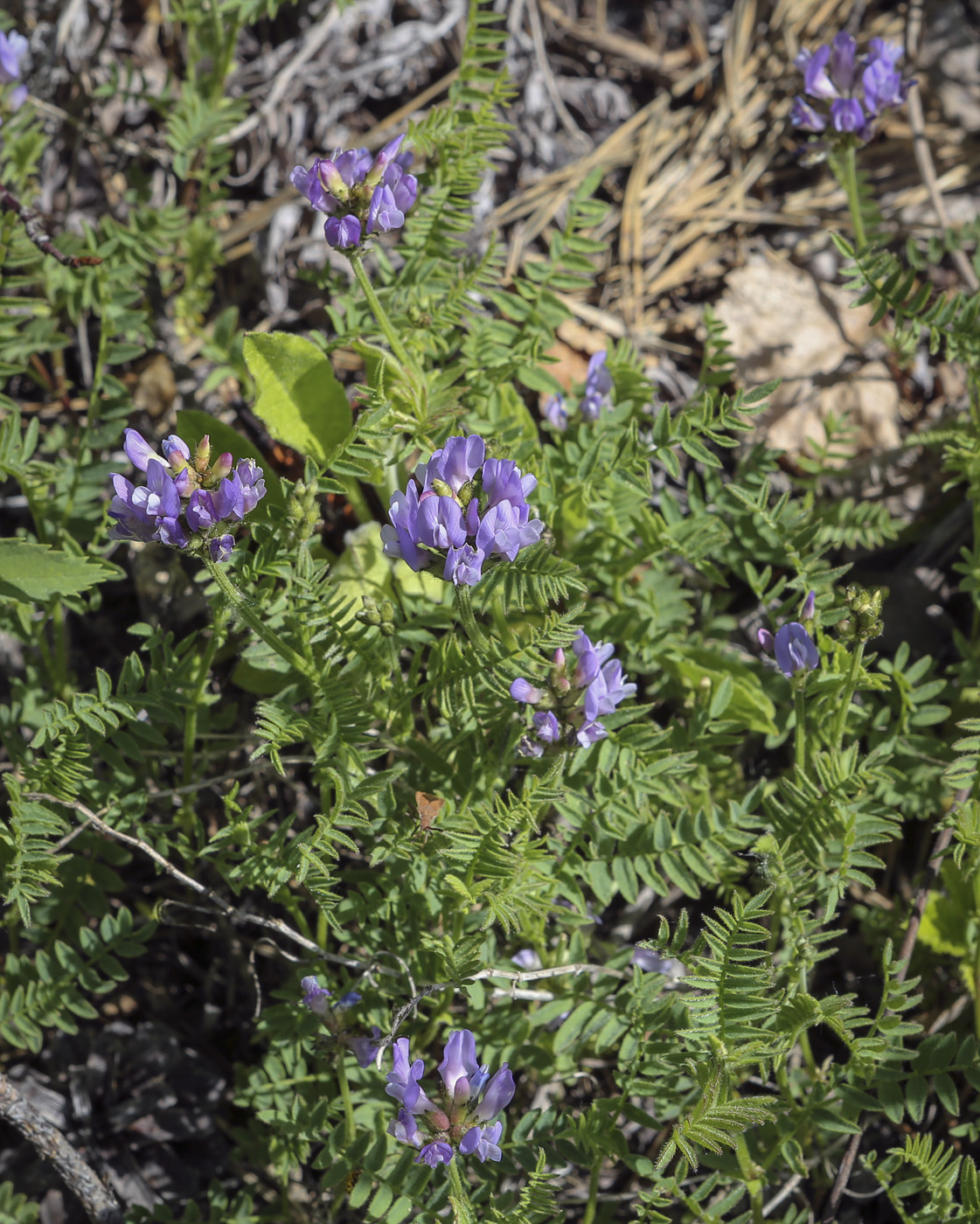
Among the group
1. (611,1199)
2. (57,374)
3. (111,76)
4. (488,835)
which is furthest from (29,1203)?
(111,76)

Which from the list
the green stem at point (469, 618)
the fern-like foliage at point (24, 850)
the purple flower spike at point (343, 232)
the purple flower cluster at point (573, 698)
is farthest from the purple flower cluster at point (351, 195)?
the fern-like foliage at point (24, 850)

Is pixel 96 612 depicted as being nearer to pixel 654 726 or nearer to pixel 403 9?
pixel 654 726

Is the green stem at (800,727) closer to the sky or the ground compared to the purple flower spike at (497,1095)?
closer to the sky

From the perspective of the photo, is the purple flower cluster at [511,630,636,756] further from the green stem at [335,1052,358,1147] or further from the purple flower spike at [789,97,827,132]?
the purple flower spike at [789,97,827,132]

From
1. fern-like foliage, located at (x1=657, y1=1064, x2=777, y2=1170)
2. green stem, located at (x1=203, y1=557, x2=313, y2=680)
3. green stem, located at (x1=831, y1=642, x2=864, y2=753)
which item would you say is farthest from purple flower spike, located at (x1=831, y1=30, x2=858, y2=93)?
fern-like foliage, located at (x1=657, y1=1064, x2=777, y2=1170)

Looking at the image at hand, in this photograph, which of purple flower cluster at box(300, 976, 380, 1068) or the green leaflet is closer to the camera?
purple flower cluster at box(300, 976, 380, 1068)

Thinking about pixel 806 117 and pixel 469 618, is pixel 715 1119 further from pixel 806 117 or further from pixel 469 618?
pixel 806 117

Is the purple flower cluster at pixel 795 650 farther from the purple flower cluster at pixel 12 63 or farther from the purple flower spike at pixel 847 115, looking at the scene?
the purple flower cluster at pixel 12 63
